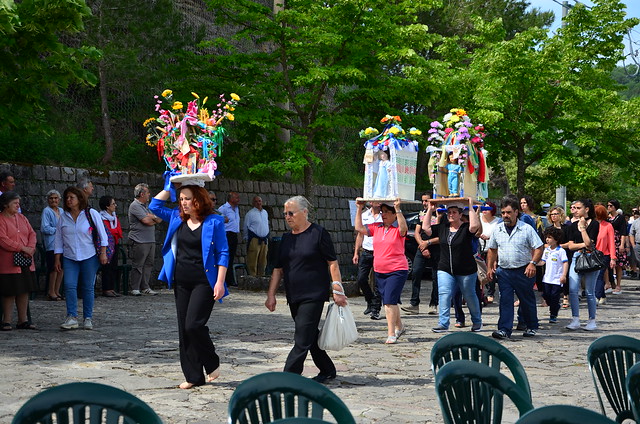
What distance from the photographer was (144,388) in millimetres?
7734

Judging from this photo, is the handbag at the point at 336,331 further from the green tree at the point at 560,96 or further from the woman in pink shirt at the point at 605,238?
the green tree at the point at 560,96

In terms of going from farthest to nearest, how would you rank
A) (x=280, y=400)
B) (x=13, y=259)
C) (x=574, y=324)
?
1. (x=574, y=324)
2. (x=13, y=259)
3. (x=280, y=400)

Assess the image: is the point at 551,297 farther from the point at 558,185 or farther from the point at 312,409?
the point at 558,185

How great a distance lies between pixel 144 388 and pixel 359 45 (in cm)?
1208

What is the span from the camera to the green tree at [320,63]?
59.8 feet

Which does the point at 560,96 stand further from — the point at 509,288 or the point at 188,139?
the point at 188,139

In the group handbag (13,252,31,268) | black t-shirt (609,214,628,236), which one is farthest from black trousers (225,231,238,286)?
black t-shirt (609,214,628,236)

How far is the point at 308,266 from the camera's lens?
26.1 feet

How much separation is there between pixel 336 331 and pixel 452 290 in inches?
163

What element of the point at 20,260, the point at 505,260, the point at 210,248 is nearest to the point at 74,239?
the point at 20,260

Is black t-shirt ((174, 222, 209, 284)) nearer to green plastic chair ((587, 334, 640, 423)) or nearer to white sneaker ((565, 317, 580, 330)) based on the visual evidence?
green plastic chair ((587, 334, 640, 423))

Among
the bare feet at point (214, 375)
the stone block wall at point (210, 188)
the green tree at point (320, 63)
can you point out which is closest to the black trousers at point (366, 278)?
the green tree at point (320, 63)

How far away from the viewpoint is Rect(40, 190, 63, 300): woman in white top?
14664mm

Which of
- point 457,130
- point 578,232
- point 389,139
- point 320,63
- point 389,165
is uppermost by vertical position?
point 320,63
